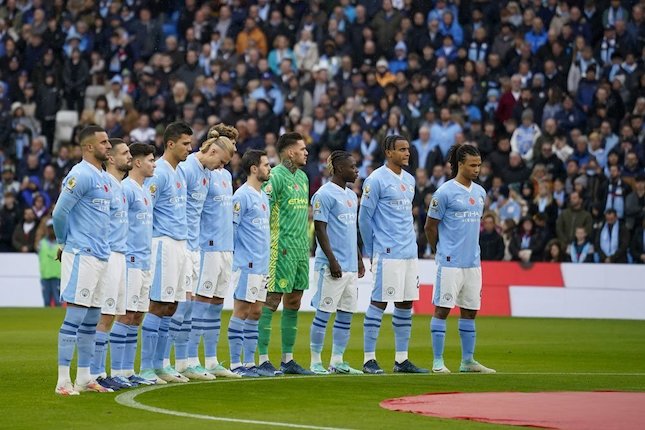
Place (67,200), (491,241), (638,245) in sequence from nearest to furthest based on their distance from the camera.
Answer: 1. (67,200)
2. (638,245)
3. (491,241)

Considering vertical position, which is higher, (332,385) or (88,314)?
(88,314)

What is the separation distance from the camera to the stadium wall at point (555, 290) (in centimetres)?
2744

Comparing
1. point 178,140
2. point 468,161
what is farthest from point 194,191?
point 468,161

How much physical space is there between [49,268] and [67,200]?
17.6 metres

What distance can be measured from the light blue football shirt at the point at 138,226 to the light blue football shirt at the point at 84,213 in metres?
0.87

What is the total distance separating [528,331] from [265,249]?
946 cm

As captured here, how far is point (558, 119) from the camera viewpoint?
30719 mm

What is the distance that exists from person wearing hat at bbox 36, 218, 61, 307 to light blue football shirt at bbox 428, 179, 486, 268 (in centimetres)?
1495

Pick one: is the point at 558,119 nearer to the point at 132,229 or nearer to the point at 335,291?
the point at 335,291

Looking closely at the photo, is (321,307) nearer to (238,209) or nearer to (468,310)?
(238,209)

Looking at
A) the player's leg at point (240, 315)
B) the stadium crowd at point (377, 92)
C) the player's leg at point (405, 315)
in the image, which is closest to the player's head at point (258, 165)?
the player's leg at point (240, 315)

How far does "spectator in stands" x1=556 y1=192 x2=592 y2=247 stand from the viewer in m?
28.6

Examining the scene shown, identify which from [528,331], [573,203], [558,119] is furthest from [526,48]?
[528,331]

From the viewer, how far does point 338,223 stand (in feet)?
56.7
